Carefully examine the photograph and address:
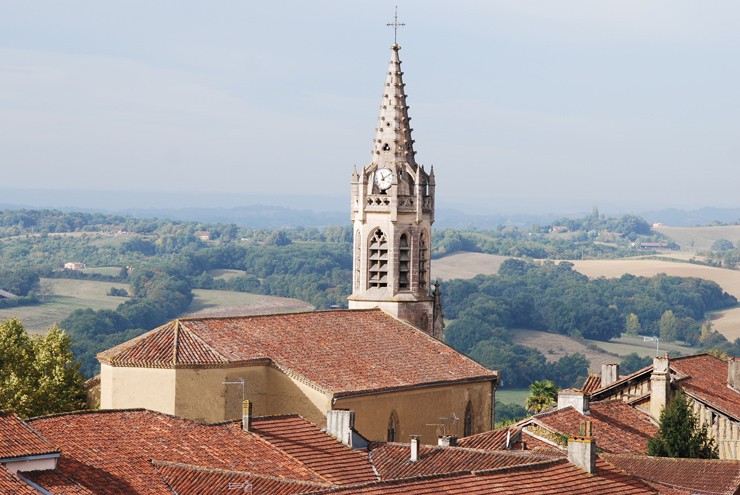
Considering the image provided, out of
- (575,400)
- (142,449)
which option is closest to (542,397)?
(575,400)

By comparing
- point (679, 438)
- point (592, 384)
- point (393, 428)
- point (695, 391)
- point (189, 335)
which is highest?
point (189, 335)

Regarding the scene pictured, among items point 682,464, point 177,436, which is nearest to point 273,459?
point 177,436

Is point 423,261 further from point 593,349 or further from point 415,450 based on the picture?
point 593,349

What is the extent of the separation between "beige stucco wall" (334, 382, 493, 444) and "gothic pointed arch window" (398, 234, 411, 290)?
643 centimetres

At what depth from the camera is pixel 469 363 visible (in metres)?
55.7

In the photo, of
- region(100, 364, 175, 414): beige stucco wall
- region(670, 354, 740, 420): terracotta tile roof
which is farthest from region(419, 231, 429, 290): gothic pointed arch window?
region(100, 364, 175, 414): beige stucco wall

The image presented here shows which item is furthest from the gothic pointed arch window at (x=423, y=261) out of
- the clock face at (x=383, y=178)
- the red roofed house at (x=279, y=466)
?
the red roofed house at (x=279, y=466)

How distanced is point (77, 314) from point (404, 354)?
12142cm

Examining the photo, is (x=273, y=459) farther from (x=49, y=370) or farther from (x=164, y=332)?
(x=49, y=370)

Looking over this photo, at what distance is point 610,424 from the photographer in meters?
53.6

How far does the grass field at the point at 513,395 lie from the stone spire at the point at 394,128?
71413 mm

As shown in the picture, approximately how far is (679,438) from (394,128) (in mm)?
18031

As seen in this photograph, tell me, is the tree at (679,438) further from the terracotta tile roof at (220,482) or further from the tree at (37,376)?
the tree at (37,376)

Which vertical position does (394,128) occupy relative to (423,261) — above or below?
above
